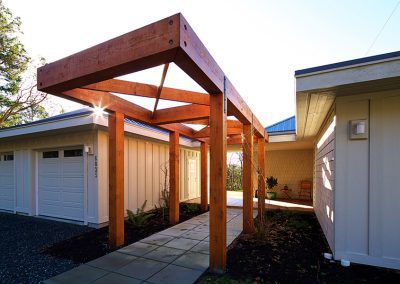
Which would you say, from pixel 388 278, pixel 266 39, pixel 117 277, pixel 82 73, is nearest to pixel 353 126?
pixel 388 278

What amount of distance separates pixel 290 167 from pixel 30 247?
9.98 meters

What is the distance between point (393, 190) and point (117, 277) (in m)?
3.84

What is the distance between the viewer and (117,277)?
2885mm

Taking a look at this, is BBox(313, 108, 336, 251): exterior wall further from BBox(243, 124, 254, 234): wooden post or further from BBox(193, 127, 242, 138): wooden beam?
BBox(193, 127, 242, 138): wooden beam

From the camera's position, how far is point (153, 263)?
3.29 metres

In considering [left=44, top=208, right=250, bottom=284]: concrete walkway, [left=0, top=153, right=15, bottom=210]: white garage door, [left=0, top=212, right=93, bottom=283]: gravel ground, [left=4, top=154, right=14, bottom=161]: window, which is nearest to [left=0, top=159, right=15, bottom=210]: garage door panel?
[left=0, top=153, right=15, bottom=210]: white garage door

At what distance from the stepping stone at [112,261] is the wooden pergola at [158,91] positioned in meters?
0.39

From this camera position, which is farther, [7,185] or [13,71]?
[13,71]

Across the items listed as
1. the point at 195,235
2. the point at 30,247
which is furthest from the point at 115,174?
the point at 30,247

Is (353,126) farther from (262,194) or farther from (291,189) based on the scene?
(291,189)

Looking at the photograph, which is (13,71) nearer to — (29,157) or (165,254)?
(29,157)

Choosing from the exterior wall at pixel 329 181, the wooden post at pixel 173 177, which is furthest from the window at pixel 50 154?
the exterior wall at pixel 329 181

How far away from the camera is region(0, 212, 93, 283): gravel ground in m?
3.12

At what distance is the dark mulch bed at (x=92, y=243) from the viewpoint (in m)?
3.67
